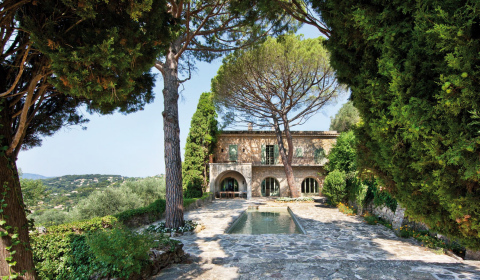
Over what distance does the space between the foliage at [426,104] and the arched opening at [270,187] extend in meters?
17.6

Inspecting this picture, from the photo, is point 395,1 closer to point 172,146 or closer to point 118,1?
point 118,1

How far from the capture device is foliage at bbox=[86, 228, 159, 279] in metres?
3.56

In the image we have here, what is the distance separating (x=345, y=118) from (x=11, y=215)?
28805 mm

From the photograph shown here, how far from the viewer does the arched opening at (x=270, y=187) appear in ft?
68.1

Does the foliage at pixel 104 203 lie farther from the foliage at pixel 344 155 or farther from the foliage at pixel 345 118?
the foliage at pixel 345 118

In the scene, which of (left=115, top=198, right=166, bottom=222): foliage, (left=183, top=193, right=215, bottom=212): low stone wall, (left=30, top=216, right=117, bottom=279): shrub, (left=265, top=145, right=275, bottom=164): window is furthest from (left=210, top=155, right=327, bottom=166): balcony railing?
(left=30, top=216, right=117, bottom=279): shrub

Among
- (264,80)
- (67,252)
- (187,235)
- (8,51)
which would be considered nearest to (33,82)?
(8,51)

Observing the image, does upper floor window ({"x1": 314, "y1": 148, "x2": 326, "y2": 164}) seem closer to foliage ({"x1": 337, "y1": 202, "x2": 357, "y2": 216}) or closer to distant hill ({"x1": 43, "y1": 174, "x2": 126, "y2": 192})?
foliage ({"x1": 337, "y1": 202, "x2": 357, "y2": 216})

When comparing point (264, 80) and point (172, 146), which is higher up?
point (264, 80)

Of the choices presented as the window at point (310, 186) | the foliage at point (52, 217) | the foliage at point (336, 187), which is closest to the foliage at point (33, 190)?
the foliage at point (52, 217)

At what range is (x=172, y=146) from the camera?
7906mm

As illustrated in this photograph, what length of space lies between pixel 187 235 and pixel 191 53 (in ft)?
23.8

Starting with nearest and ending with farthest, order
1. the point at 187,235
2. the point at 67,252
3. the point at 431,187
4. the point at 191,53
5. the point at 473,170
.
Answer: the point at 473,170 < the point at 431,187 < the point at 67,252 < the point at 187,235 < the point at 191,53

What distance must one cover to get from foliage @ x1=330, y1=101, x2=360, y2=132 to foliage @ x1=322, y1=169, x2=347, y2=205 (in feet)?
48.3
